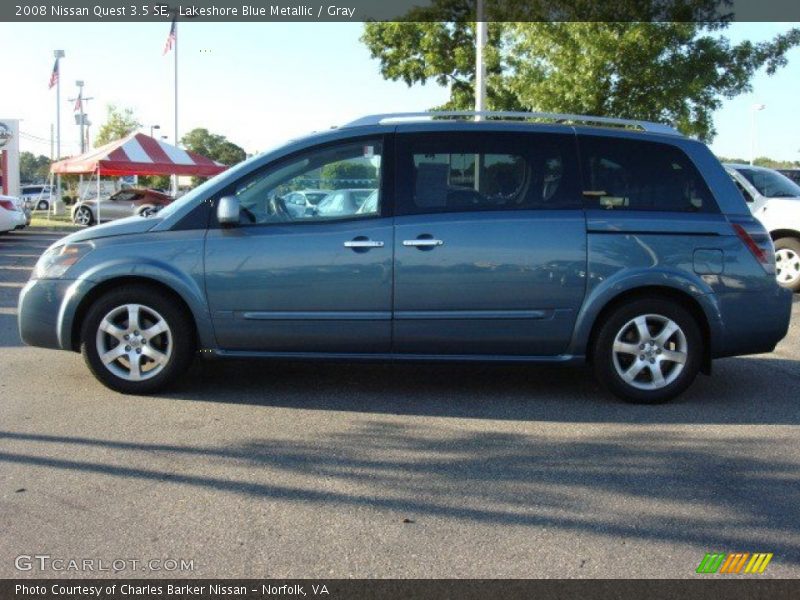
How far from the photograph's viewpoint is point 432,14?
26.6 m

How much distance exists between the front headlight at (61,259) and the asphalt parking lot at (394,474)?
0.84 metres

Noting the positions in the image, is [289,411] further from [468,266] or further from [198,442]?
[468,266]

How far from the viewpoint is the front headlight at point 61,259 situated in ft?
19.9

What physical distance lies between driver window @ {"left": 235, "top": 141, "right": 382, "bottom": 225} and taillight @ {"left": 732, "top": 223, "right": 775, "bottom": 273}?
8.18 feet

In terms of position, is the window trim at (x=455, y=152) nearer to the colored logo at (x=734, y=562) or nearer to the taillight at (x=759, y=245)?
the taillight at (x=759, y=245)

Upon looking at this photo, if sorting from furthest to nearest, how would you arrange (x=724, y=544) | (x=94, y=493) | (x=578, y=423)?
(x=578, y=423), (x=94, y=493), (x=724, y=544)

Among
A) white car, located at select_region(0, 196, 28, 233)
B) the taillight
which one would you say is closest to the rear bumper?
the taillight

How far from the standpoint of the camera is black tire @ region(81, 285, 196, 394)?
5992mm

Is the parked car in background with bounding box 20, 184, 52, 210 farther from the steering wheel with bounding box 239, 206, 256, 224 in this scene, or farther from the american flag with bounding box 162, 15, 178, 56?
the steering wheel with bounding box 239, 206, 256, 224

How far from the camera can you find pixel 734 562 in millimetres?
3664

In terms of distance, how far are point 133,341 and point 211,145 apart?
10663cm

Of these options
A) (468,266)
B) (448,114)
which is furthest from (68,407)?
(448,114)

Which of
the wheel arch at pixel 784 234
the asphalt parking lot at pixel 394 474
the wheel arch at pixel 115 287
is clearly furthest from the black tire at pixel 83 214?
the wheel arch at pixel 115 287
